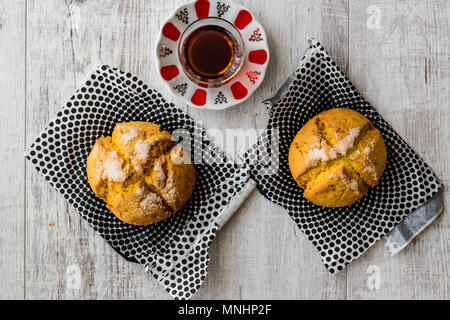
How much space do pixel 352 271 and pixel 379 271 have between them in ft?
0.33

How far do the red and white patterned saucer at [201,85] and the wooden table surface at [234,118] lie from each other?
3.2 inches

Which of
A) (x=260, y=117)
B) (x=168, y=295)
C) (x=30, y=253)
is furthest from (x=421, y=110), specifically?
(x=30, y=253)

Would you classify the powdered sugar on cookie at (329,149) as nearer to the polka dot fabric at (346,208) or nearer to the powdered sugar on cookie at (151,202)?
the polka dot fabric at (346,208)

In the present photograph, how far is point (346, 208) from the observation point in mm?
1401

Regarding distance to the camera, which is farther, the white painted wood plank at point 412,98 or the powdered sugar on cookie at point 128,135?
the white painted wood plank at point 412,98

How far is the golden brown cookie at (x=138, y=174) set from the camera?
125 cm

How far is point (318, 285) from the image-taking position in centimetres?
145

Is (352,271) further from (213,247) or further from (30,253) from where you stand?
(30,253)

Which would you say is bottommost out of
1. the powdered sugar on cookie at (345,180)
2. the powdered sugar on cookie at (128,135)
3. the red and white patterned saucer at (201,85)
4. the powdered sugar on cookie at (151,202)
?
the powdered sugar on cookie at (151,202)

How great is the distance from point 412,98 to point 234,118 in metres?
0.66

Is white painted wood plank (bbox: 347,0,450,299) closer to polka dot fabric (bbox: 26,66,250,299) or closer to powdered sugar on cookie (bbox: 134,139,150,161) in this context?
polka dot fabric (bbox: 26,66,250,299)

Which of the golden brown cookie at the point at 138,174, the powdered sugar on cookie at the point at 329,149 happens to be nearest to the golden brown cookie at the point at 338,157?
the powdered sugar on cookie at the point at 329,149

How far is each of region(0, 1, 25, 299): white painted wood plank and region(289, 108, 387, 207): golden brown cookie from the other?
1.00 m

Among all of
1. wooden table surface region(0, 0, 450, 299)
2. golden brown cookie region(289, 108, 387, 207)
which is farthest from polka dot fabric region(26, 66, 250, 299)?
golden brown cookie region(289, 108, 387, 207)
